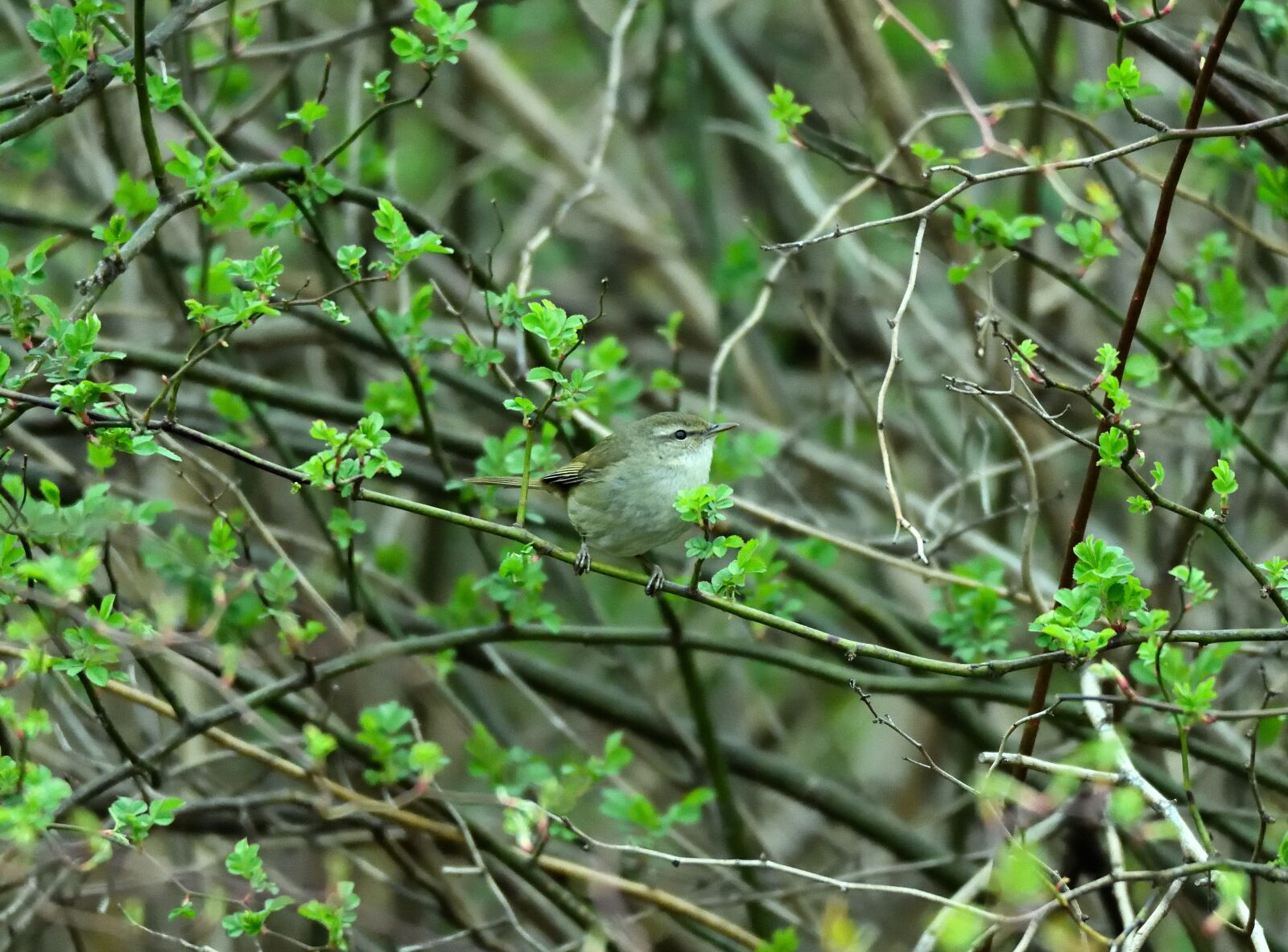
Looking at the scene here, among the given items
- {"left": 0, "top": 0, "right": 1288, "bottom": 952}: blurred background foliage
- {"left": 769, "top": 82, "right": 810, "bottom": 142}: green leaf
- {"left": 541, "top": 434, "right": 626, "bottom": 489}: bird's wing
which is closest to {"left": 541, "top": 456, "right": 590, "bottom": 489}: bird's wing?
{"left": 541, "top": 434, "right": 626, "bottom": 489}: bird's wing

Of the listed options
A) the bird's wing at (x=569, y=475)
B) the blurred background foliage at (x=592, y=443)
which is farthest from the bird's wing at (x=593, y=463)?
the blurred background foliage at (x=592, y=443)

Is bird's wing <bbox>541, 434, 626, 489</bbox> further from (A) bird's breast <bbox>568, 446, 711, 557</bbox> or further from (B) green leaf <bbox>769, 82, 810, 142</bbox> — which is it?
(B) green leaf <bbox>769, 82, 810, 142</bbox>

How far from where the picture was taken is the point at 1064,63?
7.77 m

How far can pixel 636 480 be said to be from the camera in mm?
4496

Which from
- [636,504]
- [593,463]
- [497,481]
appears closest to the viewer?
[497,481]

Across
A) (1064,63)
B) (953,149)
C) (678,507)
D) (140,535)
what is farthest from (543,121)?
(678,507)

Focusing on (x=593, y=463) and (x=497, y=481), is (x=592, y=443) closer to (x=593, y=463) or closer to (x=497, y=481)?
(x=593, y=463)

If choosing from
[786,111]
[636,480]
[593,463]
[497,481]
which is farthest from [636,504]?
[786,111]

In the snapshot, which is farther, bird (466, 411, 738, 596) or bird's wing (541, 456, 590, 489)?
bird's wing (541, 456, 590, 489)

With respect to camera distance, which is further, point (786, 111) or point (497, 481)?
point (497, 481)

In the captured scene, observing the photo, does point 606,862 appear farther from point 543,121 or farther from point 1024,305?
point 543,121

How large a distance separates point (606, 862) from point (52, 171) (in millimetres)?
4317

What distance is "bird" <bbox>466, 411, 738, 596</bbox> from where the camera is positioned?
4.42 meters

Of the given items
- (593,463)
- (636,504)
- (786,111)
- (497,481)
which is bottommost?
(636,504)
